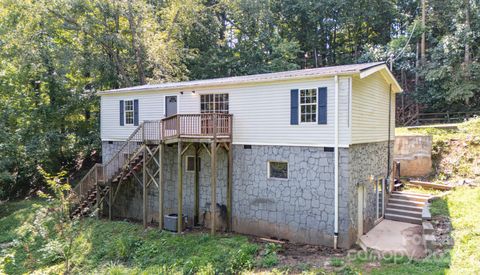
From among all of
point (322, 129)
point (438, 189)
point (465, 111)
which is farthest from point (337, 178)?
point (465, 111)

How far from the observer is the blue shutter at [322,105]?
1034cm

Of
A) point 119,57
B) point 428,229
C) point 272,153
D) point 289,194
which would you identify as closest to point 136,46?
point 119,57

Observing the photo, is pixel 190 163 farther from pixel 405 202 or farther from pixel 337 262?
pixel 405 202

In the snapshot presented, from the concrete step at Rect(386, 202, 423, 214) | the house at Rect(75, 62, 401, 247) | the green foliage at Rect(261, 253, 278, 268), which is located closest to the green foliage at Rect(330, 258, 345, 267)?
the house at Rect(75, 62, 401, 247)

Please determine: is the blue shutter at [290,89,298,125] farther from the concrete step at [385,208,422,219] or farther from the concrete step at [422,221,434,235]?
the concrete step at [385,208,422,219]

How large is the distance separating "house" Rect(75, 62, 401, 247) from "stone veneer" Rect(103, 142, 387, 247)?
3cm

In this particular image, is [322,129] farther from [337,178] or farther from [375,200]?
[375,200]

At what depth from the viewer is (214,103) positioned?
42.3 feet

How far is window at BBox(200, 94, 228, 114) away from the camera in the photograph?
12.6 meters

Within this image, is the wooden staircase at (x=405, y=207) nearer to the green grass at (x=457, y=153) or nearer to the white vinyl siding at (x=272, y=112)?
the green grass at (x=457, y=153)

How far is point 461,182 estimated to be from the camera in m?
14.2

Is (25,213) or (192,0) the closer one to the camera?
(25,213)

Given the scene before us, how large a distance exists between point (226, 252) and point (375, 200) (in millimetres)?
6143

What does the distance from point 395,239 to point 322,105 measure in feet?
16.3
